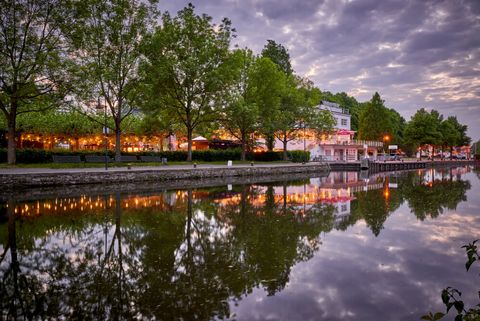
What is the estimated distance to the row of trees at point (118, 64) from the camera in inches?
1112

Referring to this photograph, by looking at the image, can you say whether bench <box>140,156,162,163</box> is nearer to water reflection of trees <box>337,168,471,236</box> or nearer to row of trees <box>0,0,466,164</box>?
row of trees <box>0,0,466,164</box>

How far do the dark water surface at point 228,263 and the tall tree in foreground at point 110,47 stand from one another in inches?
702

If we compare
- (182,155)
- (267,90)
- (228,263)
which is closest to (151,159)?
(182,155)

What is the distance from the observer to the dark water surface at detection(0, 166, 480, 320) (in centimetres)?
598

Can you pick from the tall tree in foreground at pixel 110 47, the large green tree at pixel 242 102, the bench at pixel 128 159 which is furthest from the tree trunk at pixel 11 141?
the large green tree at pixel 242 102

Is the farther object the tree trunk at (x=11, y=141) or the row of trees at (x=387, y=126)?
the row of trees at (x=387, y=126)

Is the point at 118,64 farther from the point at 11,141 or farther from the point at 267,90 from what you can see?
the point at 267,90

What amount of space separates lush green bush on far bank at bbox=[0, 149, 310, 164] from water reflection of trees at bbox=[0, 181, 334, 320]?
2050 centimetres

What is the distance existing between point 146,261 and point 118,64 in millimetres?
28067

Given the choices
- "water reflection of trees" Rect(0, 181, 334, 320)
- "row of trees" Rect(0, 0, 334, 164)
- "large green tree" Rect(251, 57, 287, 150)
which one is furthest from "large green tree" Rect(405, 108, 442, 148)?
"water reflection of trees" Rect(0, 181, 334, 320)

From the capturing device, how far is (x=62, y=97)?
29.4 meters

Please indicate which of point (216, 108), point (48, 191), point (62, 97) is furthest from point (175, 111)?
point (48, 191)

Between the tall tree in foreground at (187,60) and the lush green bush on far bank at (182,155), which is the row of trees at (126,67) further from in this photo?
the lush green bush on far bank at (182,155)

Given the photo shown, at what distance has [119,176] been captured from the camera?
26641 millimetres
